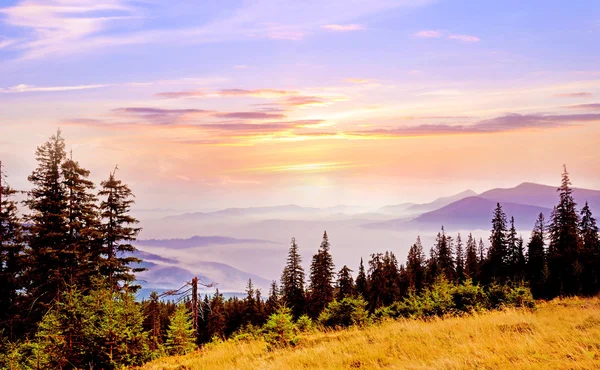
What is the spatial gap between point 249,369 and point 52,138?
2495cm

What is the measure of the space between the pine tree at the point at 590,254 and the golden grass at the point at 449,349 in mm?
30904

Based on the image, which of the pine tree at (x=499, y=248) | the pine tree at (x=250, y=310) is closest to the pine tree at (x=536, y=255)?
the pine tree at (x=499, y=248)

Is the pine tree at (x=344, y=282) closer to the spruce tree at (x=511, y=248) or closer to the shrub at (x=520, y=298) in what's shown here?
the spruce tree at (x=511, y=248)

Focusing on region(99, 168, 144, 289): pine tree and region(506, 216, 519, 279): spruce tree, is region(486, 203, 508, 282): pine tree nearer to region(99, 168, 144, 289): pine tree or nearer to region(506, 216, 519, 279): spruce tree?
region(506, 216, 519, 279): spruce tree

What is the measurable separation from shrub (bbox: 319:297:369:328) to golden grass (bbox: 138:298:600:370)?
6838 millimetres

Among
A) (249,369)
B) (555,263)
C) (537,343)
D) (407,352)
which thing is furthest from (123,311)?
(555,263)

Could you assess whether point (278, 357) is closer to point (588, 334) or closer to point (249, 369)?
point (249, 369)

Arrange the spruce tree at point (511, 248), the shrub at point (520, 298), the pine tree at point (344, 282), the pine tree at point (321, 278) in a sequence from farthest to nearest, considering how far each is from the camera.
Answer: the spruce tree at point (511, 248), the pine tree at point (344, 282), the pine tree at point (321, 278), the shrub at point (520, 298)

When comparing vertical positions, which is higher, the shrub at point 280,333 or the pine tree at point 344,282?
the shrub at point 280,333

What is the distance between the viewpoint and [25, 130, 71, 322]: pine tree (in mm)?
27438

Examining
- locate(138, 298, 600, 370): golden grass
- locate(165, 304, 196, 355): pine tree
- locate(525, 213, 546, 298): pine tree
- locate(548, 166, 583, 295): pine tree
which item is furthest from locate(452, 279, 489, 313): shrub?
locate(525, 213, 546, 298): pine tree

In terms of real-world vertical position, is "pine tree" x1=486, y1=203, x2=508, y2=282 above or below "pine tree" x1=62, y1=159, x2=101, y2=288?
below

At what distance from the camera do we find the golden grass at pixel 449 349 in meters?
9.42

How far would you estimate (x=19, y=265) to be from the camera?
28406 mm
